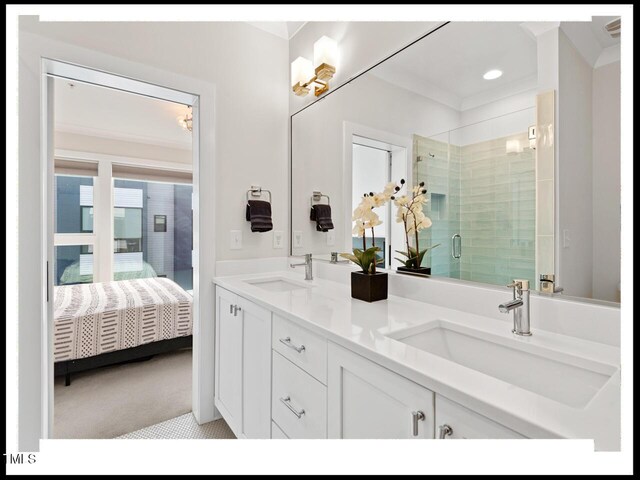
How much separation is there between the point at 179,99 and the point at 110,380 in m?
2.11

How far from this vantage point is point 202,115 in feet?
5.89

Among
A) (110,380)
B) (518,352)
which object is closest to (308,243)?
(518,352)

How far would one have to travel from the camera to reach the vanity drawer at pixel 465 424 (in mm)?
559

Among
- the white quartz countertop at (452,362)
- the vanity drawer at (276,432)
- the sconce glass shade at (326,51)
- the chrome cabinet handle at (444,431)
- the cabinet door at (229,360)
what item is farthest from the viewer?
the sconce glass shade at (326,51)

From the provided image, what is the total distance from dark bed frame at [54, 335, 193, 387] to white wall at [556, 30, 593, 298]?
2.79m

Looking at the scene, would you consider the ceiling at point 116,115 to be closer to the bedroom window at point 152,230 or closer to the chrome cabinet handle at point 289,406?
the bedroom window at point 152,230

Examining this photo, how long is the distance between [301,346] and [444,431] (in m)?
0.55

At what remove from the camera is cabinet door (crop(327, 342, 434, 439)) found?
27.1 inches

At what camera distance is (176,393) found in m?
2.19

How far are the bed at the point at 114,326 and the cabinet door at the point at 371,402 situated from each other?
2.17m

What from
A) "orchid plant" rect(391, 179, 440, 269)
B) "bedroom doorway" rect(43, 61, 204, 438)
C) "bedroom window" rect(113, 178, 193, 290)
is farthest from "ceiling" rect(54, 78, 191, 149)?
"orchid plant" rect(391, 179, 440, 269)

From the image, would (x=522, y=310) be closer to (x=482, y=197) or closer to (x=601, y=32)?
(x=482, y=197)

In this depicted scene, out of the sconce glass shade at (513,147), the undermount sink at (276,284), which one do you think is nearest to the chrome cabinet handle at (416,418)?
the sconce glass shade at (513,147)

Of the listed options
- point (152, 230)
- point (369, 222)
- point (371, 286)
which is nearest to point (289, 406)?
point (371, 286)
